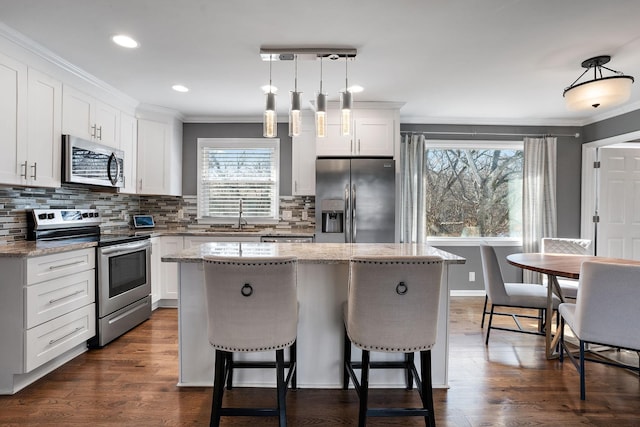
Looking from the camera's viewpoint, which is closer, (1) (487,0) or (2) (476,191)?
(1) (487,0)

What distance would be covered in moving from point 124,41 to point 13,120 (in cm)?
98

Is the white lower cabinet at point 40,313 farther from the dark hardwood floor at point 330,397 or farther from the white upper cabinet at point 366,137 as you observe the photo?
the white upper cabinet at point 366,137

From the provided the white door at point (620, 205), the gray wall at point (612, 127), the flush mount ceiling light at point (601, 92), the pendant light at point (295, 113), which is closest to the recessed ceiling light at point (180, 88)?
the pendant light at point (295, 113)

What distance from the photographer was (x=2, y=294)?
2117 millimetres

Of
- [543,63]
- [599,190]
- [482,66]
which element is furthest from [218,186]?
[599,190]

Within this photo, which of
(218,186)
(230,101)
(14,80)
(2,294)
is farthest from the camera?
(218,186)

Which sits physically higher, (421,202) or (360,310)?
(421,202)

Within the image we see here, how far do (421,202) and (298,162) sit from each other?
168 cm

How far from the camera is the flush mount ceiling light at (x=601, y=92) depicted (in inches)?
93.0

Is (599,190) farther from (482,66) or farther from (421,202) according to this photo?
(482,66)

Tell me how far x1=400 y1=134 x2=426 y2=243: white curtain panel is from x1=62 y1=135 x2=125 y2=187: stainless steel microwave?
3.33 m

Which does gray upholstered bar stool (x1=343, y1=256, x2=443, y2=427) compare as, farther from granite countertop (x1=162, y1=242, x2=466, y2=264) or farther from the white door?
the white door

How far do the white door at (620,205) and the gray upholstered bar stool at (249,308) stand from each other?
15.4 feet

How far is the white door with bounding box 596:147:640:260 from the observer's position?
429 cm
